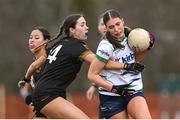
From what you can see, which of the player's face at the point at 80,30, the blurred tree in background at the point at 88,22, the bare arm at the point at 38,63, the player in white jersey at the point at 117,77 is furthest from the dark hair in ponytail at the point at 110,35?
the blurred tree in background at the point at 88,22

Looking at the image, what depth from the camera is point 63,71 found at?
34.9 feet

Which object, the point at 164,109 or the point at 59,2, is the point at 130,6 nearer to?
the point at 59,2

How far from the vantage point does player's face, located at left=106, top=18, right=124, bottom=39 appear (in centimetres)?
1059

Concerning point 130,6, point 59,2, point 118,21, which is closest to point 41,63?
point 118,21

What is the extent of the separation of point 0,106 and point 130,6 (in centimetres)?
1866

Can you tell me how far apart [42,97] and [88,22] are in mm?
31479

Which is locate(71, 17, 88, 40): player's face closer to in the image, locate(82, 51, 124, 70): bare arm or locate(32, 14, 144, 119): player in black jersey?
locate(32, 14, 144, 119): player in black jersey

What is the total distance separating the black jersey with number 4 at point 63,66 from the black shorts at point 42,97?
0.04m

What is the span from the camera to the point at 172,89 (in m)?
36.9

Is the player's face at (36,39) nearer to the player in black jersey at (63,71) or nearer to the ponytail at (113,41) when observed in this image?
the player in black jersey at (63,71)

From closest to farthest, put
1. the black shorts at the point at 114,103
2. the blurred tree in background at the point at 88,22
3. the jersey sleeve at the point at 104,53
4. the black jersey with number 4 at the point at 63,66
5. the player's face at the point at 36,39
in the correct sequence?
the jersey sleeve at the point at 104,53
the black jersey with number 4 at the point at 63,66
the black shorts at the point at 114,103
the player's face at the point at 36,39
the blurred tree in background at the point at 88,22

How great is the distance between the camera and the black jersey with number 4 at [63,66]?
10.6m

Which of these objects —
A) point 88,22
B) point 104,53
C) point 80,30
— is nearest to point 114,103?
point 104,53

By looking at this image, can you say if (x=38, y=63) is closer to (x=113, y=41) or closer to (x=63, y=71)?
Answer: (x=63, y=71)
